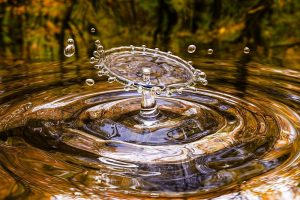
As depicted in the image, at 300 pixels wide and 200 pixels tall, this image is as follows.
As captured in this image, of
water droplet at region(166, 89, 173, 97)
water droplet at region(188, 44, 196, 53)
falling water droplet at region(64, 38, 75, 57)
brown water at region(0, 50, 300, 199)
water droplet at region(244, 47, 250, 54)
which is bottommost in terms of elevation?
brown water at region(0, 50, 300, 199)

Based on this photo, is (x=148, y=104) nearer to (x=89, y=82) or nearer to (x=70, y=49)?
(x=89, y=82)

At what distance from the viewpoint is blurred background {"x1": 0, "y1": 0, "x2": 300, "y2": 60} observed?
7.29ft

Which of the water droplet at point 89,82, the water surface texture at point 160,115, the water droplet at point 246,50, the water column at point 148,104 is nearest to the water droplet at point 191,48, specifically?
the water surface texture at point 160,115

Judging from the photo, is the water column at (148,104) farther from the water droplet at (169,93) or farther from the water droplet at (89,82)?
Answer: the water droplet at (89,82)

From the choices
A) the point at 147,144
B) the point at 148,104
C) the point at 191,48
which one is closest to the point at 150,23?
the point at 191,48

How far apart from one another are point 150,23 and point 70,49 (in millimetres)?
495

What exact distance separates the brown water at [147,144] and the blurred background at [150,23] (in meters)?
0.62

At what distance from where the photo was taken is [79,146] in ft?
3.60

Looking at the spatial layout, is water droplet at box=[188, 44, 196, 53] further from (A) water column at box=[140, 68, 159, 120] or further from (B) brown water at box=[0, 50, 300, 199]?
(A) water column at box=[140, 68, 159, 120]

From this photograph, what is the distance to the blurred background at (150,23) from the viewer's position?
2.22m

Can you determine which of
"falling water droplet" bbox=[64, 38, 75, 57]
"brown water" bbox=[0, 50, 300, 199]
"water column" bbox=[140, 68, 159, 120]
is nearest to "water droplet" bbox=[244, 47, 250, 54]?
"brown water" bbox=[0, 50, 300, 199]

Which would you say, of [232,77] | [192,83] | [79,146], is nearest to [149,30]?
[232,77]

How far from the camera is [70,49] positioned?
196 cm

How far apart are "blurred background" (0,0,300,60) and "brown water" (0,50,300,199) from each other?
2.02 feet
